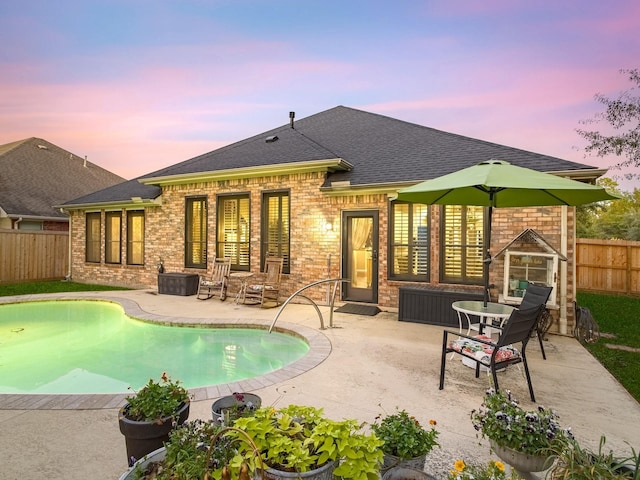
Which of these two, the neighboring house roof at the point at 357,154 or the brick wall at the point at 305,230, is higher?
the neighboring house roof at the point at 357,154

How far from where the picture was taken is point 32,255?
12.7 m

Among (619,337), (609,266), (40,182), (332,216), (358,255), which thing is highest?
(40,182)

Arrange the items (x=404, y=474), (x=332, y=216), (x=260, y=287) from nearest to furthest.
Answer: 1. (x=404, y=474)
2. (x=260, y=287)
3. (x=332, y=216)

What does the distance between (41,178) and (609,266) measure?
2452cm

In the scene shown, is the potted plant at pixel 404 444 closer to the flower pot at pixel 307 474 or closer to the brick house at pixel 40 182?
the flower pot at pixel 307 474

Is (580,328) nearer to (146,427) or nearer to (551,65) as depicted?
(146,427)

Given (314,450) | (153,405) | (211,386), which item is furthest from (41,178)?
(314,450)

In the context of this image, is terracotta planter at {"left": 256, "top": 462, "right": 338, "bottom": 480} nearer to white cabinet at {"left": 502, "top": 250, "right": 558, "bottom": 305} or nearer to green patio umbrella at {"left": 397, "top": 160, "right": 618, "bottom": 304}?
green patio umbrella at {"left": 397, "top": 160, "right": 618, "bottom": 304}

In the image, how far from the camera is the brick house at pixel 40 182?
14.6 metres

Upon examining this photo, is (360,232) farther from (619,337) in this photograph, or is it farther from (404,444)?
(404,444)

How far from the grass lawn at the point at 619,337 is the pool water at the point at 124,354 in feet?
13.9

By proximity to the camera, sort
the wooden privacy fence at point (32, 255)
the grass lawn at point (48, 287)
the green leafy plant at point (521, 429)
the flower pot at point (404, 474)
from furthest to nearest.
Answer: the wooden privacy fence at point (32, 255)
the grass lawn at point (48, 287)
the green leafy plant at point (521, 429)
the flower pot at point (404, 474)

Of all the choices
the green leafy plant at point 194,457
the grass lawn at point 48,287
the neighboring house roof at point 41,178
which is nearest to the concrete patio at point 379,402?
the green leafy plant at point 194,457

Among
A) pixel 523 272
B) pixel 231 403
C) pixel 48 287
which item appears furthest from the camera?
pixel 48 287
